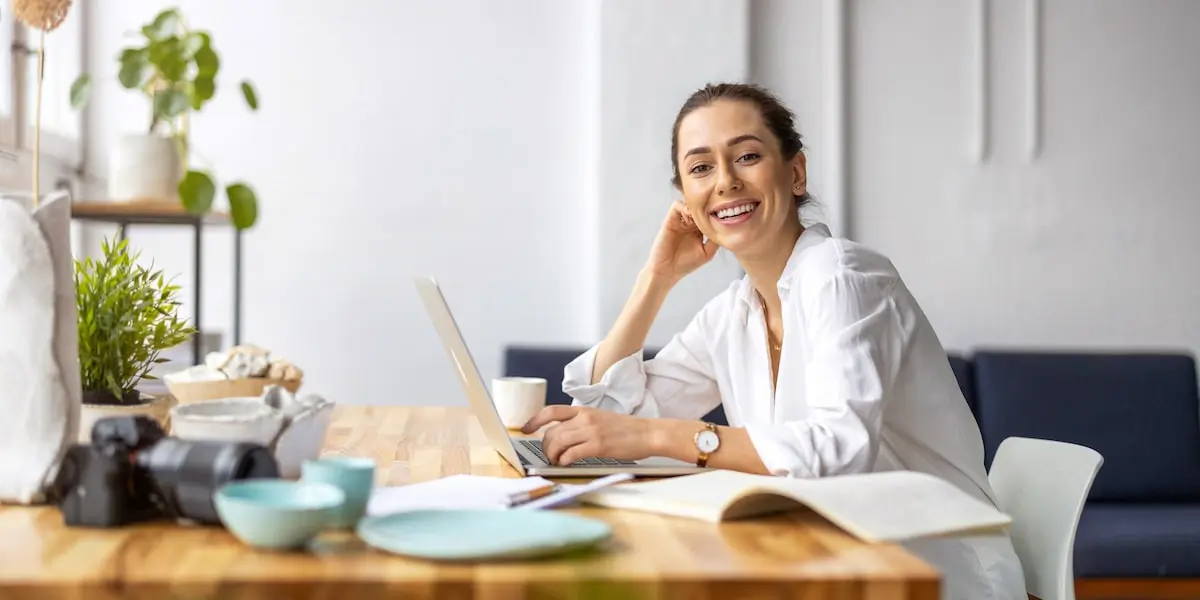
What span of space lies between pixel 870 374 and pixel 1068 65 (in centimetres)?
259

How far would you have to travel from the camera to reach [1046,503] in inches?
61.6

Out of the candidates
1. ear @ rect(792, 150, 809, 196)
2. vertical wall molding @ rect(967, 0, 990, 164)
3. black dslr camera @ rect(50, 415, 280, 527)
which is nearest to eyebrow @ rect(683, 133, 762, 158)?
ear @ rect(792, 150, 809, 196)

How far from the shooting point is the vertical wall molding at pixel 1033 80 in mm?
3467

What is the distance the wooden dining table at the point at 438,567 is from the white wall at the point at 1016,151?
2667 mm

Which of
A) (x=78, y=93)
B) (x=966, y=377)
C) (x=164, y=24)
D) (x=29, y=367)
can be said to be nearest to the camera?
(x=29, y=367)

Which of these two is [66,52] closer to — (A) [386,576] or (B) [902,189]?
(B) [902,189]

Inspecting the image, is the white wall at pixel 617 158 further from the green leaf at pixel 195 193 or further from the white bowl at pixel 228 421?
the white bowl at pixel 228 421

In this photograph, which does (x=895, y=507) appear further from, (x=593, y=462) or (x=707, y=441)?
(x=593, y=462)

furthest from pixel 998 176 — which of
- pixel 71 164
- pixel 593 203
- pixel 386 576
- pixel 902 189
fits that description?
pixel 386 576

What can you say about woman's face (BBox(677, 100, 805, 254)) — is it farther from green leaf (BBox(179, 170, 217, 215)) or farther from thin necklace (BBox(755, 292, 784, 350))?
green leaf (BBox(179, 170, 217, 215))

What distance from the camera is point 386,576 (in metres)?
0.76

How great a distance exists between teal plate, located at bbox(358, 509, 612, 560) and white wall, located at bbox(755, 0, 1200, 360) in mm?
2744

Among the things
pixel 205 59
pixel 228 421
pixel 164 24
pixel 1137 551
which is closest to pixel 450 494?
pixel 228 421

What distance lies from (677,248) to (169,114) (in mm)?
893
